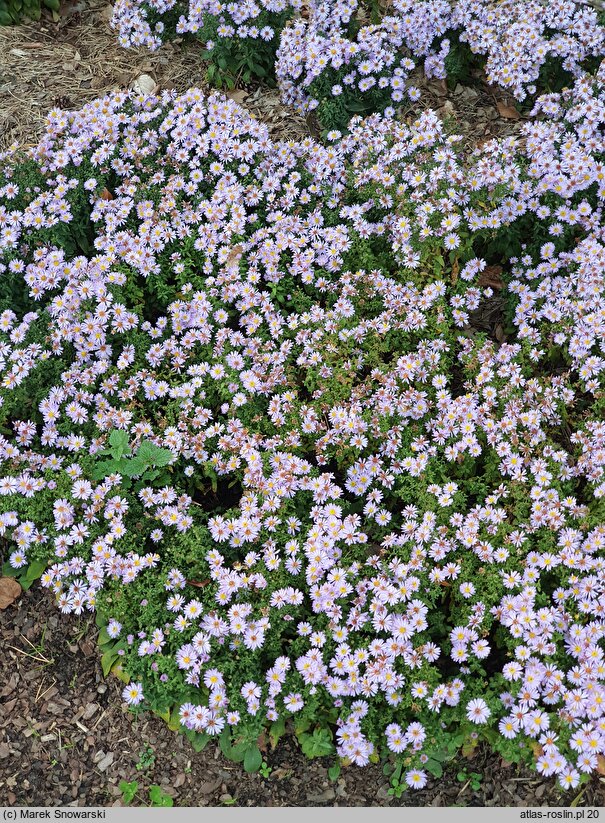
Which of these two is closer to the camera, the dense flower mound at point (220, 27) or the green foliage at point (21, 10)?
the dense flower mound at point (220, 27)

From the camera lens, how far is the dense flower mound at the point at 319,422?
3273 millimetres

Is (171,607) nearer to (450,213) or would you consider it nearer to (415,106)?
(450,213)

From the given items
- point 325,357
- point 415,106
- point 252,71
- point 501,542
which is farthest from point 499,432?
point 252,71

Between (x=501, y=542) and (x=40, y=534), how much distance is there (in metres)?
2.23

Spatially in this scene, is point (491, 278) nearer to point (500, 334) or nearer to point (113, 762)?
point (500, 334)

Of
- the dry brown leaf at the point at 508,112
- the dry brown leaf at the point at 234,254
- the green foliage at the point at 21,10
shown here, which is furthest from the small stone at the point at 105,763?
the green foliage at the point at 21,10

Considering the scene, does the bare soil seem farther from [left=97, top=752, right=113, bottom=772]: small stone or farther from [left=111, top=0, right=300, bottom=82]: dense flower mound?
[left=111, top=0, right=300, bottom=82]: dense flower mound

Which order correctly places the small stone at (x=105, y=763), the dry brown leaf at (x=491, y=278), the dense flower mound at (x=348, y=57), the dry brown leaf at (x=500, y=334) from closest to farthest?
the small stone at (x=105, y=763), the dry brown leaf at (x=500, y=334), the dry brown leaf at (x=491, y=278), the dense flower mound at (x=348, y=57)

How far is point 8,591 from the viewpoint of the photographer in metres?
3.92

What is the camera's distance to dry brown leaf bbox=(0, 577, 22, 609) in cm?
391

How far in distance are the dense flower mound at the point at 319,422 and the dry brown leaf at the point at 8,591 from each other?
0.07 m

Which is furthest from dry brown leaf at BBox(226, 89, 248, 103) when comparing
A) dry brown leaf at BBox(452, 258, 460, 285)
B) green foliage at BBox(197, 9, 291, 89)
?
dry brown leaf at BBox(452, 258, 460, 285)

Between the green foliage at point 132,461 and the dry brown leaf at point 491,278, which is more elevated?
the dry brown leaf at point 491,278

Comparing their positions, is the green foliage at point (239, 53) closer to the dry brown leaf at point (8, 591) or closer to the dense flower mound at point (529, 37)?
the dense flower mound at point (529, 37)
